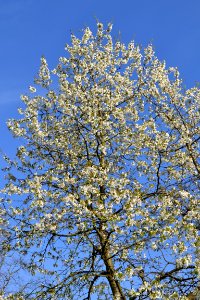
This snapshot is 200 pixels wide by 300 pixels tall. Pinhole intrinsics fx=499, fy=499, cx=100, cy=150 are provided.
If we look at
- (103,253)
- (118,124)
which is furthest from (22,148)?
(103,253)

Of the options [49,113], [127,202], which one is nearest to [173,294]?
[127,202]

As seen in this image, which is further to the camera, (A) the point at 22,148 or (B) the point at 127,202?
(A) the point at 22,148

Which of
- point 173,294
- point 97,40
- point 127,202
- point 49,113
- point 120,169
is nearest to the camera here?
point 173,294

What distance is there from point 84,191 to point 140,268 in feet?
8.16

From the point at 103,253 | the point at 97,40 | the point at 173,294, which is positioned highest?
the point at 97,40

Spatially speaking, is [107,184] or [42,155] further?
[42,155]

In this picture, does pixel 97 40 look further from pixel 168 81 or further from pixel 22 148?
pixel 22 148

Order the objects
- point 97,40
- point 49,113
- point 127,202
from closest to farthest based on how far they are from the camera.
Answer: point 127,202
point 49,113
point 97,40

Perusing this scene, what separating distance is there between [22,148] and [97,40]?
17.1ft

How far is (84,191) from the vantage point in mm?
13227

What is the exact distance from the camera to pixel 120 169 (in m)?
16.0

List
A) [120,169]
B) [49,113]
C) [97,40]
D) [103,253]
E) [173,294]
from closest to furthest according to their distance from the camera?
[173,294] → [103,253] → [120,169] → [49,113] → [97,40]

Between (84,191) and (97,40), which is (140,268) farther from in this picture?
(97,40)

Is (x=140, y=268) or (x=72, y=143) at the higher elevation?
(x=72, y=143)
